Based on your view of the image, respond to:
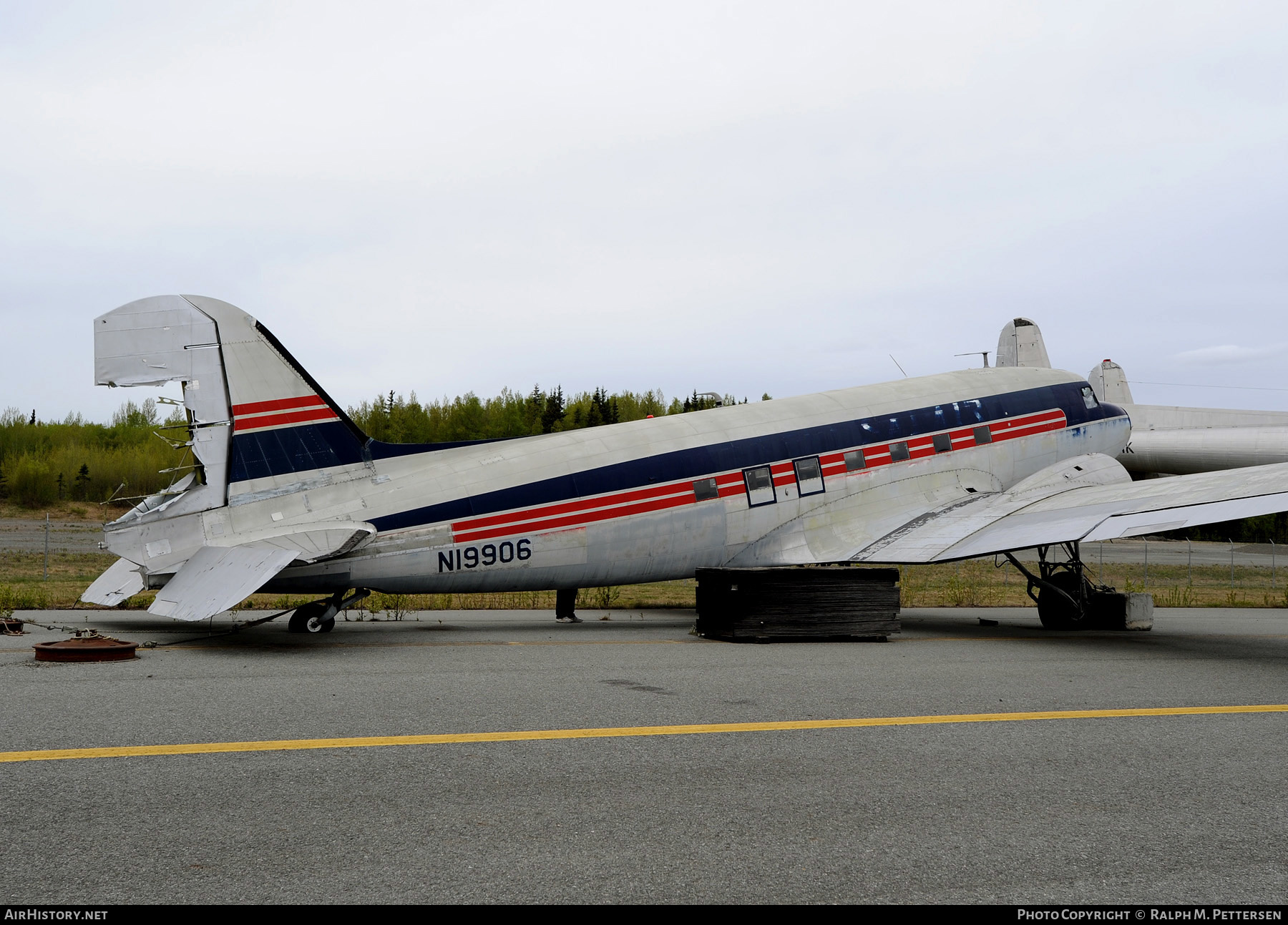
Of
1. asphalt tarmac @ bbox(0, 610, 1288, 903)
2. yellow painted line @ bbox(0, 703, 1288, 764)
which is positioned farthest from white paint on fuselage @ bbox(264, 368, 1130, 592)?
yellow painted line @ bbox(0, 703, 1288, 764)

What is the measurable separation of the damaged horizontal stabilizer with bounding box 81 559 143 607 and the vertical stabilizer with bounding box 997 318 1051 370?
23871 mm

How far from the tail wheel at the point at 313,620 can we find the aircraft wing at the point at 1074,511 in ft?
29.0

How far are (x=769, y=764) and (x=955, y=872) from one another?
6.82ft

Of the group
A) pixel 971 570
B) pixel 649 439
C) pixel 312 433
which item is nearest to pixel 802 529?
pixel 649 439

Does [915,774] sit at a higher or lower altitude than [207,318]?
lower

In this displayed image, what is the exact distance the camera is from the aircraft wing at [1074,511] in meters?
13.0

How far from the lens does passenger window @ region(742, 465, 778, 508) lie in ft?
55.8

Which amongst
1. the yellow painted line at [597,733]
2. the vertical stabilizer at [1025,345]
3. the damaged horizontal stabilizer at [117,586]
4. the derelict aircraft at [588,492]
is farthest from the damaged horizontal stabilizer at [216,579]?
the vertical stabilizer at [1025,345]

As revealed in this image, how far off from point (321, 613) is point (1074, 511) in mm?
11915

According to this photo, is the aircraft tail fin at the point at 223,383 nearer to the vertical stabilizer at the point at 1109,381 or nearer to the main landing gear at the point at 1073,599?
the main landing gear at the point at 1073,599

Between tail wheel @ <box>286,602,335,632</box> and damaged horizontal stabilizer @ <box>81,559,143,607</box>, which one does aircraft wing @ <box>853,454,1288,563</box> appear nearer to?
tail wheel @ <box>286,602,335,632</box>

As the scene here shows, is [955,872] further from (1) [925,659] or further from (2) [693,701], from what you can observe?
(1) [925,659]

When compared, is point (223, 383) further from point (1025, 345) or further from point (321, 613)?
point (1025, 345)
